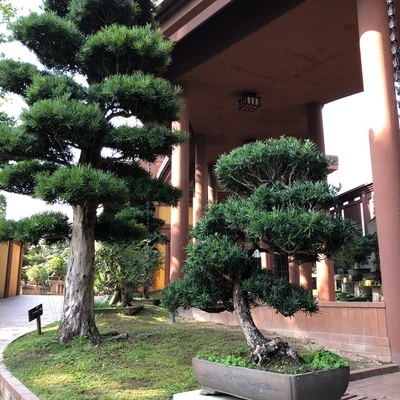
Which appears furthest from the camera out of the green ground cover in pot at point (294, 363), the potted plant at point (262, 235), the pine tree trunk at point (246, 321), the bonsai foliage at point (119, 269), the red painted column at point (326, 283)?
the bonsai foliage at point (119, 269)

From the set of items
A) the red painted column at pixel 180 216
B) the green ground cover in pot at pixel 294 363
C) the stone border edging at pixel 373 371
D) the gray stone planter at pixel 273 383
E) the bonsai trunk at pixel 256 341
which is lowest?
the stone border edging at pixel 373 371

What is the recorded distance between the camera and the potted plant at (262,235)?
3.11 metres

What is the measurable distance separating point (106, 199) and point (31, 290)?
22.3 m

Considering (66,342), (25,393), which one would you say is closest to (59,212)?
(66,342)

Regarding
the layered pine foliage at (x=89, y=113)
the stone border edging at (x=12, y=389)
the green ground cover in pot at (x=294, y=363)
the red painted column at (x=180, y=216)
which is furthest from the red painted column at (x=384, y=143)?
the red painted column at (x=180, y=216)

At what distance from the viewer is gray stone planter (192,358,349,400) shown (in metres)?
2.64

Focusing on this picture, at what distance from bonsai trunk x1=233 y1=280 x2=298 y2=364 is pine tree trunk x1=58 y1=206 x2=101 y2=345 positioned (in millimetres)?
2660

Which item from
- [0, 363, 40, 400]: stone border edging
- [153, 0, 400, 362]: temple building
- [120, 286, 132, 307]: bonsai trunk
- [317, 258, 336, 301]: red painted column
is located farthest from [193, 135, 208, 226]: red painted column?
[0, 363, 40, 400]: stone border edging

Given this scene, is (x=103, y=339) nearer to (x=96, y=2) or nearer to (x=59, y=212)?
Answer: (x=59, y=212)

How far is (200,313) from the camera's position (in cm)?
844

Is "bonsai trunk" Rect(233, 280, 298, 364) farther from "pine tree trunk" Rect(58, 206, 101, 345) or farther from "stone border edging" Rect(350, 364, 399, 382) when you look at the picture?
"pine tree trunk" Rect(58, 206, 101, 345)

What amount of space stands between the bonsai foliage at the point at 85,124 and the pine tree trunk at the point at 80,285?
0.01 m

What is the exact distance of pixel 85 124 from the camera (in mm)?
4949

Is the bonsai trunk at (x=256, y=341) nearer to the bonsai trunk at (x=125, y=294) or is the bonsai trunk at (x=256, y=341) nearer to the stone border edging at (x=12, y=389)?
the stone border edging at (x=12, y=389)
